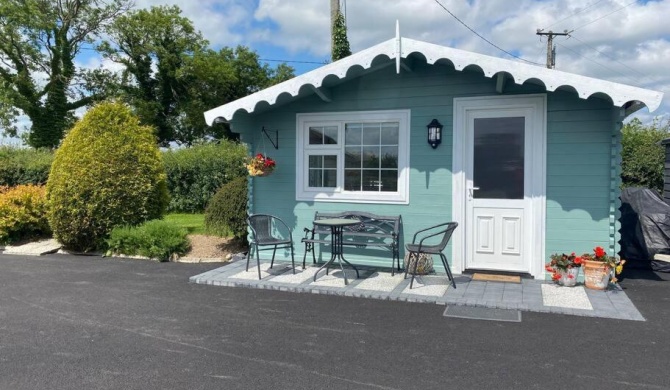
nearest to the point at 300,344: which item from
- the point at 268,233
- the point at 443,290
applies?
the point at 443,290

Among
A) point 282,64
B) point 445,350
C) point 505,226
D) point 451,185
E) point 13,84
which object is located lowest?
point 445,350

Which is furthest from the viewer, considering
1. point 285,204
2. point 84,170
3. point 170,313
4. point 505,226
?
point 84,170

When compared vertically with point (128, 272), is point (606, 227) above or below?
above

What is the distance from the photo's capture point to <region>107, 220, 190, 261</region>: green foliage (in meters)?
7.28

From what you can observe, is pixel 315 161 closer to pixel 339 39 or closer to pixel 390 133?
pixel 390 133

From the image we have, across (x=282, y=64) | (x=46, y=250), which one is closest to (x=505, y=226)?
(x=46, y=250)

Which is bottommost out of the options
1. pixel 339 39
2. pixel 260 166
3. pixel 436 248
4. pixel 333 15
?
pixel 436 248

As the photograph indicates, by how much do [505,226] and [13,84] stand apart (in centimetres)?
2698

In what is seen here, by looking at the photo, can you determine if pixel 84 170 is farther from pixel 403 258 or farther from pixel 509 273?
pixel 509 273

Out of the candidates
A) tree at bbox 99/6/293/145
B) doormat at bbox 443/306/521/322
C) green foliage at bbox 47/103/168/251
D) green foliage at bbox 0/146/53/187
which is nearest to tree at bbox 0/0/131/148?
tree at bbox 99/6/293/145

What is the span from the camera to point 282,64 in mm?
34719

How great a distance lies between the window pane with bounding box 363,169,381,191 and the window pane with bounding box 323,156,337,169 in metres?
0.45

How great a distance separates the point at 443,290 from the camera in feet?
17.0

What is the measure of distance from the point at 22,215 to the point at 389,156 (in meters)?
6.92
